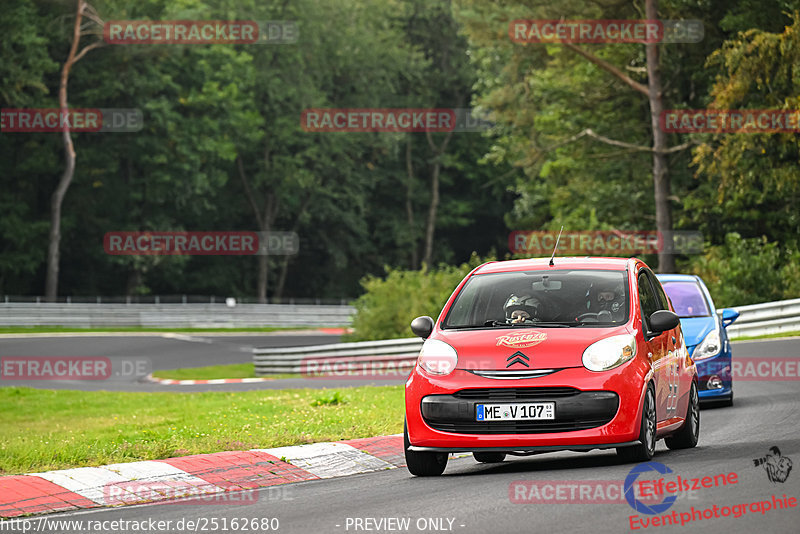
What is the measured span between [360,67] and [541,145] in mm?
33660

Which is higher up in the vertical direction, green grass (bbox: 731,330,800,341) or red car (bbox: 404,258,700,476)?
red car (bbox: 404,258,700,476)

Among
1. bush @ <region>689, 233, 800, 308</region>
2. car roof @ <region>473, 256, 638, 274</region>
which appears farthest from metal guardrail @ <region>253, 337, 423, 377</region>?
car roof @ <region>473, 256, 638, 274</region>

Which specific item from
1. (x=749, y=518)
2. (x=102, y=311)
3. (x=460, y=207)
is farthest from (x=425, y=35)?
(x=749, y=518)

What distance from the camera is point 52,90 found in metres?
62.9

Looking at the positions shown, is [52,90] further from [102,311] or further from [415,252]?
[415,252]

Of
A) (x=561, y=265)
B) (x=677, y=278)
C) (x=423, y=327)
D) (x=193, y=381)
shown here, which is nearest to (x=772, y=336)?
(x=677, y=278)

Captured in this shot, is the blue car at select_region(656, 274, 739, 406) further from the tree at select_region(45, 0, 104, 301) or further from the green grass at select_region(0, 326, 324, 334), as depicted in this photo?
the tree at select_region(45, 0, 104, 301)

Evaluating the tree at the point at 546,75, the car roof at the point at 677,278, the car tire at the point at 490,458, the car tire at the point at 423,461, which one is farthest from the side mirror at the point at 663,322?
the tree at the point at 546,75

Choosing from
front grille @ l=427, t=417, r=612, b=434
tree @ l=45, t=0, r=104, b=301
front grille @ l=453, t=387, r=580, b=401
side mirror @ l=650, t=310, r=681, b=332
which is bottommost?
front grille @ l=427, t=417, r=612, b=434

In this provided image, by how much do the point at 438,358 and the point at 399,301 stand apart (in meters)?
22.7

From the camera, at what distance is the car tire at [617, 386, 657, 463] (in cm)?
941

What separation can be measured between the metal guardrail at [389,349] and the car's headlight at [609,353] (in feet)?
55.6

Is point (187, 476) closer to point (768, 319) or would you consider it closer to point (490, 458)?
point (490, 458)

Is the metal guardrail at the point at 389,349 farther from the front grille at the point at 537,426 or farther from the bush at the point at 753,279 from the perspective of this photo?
the front grille at the point at 537,426
